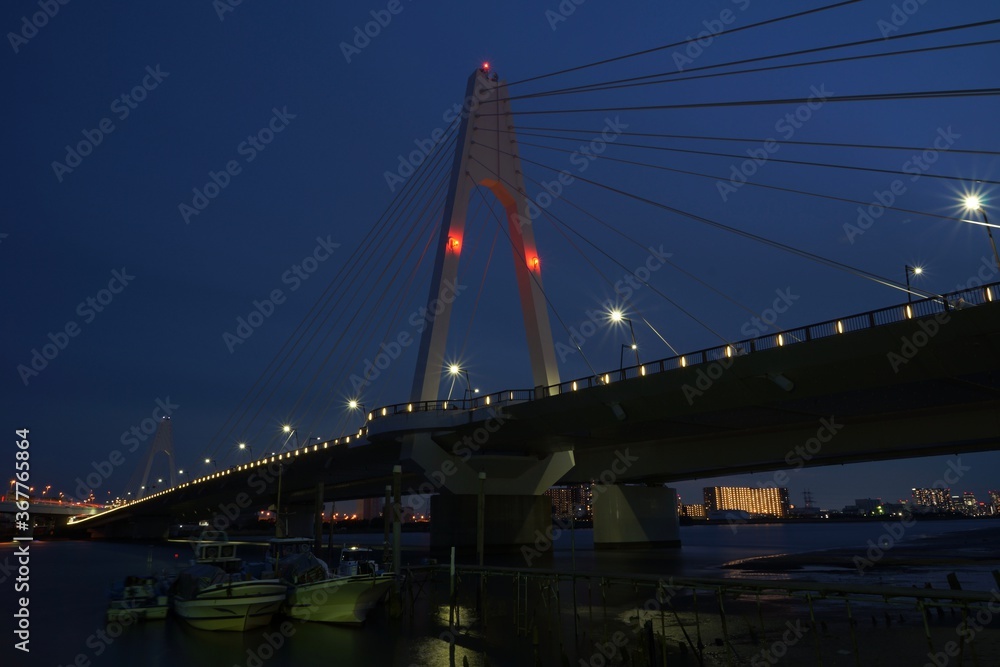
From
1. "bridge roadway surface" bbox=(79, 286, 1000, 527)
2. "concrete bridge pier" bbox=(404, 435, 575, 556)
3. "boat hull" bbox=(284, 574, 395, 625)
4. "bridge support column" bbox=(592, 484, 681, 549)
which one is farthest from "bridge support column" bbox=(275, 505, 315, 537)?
"boat hull" bbox=(284, 574, 395, 625)

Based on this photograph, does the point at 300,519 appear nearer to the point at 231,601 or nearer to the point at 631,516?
the point at 631,516

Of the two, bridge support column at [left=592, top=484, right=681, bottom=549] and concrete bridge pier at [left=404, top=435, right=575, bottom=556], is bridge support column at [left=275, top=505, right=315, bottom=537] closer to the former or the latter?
concrete bridge pier at [left=404, top=435, right=575, bottom=556]

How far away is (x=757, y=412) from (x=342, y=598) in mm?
25076

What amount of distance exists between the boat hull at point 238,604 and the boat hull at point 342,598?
1.15 meters

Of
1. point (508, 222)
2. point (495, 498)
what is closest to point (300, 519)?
point (495, 498)

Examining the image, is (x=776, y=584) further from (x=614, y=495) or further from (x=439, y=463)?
(x=614, y=495)

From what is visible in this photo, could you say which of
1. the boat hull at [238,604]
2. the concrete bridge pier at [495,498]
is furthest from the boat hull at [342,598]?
the concrete bridge pier at [495,498]

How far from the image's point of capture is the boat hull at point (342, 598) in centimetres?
2605

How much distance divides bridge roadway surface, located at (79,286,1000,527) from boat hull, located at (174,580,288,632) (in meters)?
19.9

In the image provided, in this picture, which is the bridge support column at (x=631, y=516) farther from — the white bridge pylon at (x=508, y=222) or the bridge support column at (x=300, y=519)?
the bridge support column at (x=300, y=519)

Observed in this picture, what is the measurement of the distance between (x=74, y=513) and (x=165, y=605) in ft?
464

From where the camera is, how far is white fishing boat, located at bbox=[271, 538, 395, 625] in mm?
26078

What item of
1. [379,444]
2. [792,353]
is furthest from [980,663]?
[379,444]

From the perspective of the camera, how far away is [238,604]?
25172 mm
